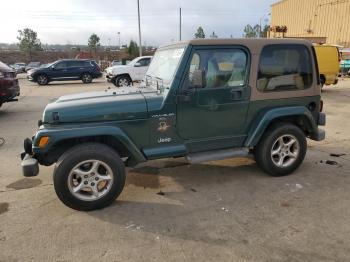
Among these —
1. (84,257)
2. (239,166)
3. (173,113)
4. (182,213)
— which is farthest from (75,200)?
(239,166)

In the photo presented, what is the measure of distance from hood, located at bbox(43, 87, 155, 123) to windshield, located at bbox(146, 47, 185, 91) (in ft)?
1.51

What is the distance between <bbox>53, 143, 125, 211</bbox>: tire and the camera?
148 inches

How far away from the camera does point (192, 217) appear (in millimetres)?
3770

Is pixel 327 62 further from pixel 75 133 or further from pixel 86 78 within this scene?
pixel 86 78

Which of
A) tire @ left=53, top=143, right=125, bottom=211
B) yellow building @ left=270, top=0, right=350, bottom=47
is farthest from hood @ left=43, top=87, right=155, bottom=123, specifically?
yellow building @ left=270, top=0, right=350, bottom=47

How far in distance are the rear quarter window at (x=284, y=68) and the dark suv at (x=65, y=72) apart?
19.1 metres

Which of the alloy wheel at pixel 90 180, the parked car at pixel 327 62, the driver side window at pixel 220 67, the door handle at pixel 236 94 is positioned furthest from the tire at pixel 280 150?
the parked car at pixel 327 62

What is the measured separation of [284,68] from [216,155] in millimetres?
1566

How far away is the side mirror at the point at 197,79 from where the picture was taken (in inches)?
159

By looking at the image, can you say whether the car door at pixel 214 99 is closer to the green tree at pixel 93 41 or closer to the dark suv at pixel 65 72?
the dark suv at pixel 65 72

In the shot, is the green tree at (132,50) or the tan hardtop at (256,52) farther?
the green tree at (132,50)

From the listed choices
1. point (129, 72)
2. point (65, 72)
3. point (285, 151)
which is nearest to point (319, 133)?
point (285, 151)

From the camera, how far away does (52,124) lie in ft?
12.7

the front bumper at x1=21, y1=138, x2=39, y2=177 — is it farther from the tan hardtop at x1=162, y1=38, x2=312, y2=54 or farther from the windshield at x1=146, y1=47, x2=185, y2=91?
the tan hardtop at x1=162, y1=38, x2=312, y2=54
